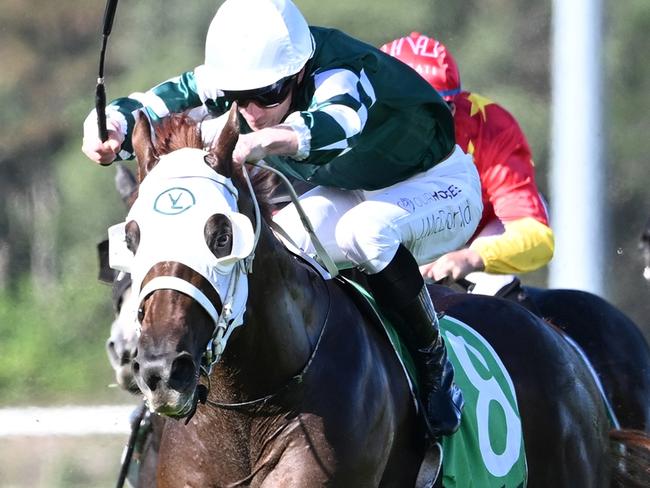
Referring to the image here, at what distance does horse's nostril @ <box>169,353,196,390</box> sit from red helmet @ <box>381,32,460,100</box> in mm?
3202

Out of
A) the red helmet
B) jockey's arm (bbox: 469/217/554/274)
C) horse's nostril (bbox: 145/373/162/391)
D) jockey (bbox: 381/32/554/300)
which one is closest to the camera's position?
horse's nostril (bbox: 145/373/162/391)

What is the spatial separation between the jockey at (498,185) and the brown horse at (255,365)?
1934 millimetres

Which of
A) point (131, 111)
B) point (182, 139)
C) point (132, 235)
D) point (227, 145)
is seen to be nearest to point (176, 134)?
point (182, 139)

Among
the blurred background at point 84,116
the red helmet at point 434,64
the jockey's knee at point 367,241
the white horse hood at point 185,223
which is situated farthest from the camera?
the blurred background at point 84,116

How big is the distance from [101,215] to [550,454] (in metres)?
7.30

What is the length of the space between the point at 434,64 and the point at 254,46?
2.46 metres

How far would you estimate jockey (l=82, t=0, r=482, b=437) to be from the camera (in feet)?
12.3

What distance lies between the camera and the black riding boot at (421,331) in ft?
12.9

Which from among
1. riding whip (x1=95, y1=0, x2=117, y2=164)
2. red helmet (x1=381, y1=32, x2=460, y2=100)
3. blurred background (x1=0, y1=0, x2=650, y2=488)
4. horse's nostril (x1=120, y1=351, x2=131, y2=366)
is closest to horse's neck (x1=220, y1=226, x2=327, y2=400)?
riding whip (x1=95, y1=0, x2=117, y2=164)

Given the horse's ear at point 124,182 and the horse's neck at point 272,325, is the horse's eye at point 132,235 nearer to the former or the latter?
the horse's neck at point 272,325

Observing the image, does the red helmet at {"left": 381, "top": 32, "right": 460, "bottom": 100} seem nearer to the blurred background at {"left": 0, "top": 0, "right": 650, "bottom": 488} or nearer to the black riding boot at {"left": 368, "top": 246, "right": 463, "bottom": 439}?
the black riding boot at {"left": 368, "top": 246, "right": 463, "bottom": 439}

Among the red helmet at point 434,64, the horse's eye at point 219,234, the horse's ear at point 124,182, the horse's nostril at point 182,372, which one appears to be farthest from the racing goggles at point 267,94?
the horse's ear at point 124,182

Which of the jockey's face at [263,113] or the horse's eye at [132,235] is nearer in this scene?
the horse's eye at [132,235]

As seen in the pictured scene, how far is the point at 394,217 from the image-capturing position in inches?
160
